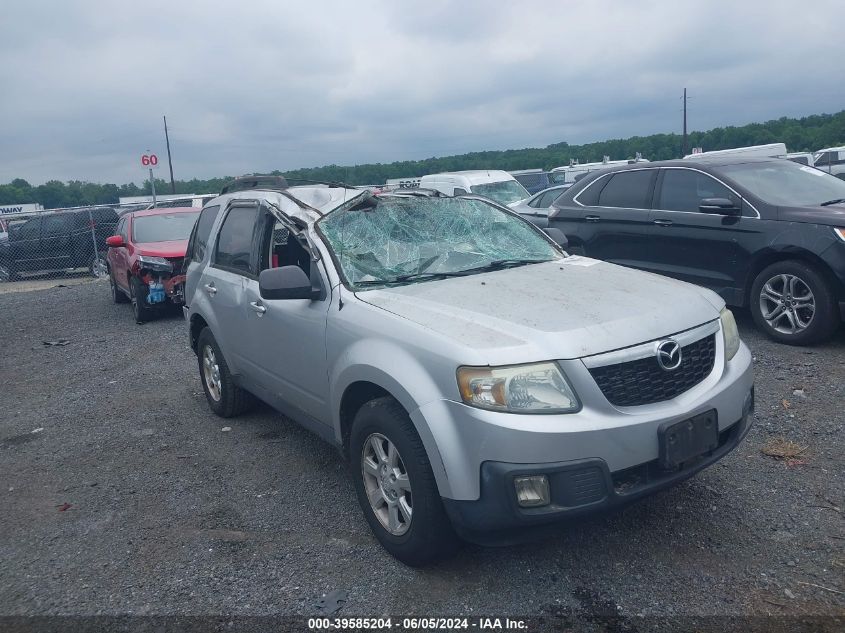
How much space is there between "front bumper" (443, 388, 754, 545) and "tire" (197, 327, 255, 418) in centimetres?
301

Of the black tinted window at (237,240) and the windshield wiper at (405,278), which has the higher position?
the black tinted window at (237,240)

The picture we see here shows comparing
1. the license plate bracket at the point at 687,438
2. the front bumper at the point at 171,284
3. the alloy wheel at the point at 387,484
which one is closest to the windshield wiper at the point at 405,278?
the alloy wheel at the point at 387,484

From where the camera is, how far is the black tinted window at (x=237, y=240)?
16.7 ft

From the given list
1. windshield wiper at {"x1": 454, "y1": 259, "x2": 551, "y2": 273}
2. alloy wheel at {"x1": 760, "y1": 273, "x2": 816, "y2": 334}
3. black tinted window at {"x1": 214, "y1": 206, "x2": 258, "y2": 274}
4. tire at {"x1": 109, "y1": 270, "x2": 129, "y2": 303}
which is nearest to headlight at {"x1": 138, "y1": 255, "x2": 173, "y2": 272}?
tire at {"x1": 109, "y1": 270, "x2": 129, "y2": 303}

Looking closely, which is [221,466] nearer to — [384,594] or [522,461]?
[384,594]

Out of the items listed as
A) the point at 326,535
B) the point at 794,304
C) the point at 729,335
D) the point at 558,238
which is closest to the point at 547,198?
the point at 794,304

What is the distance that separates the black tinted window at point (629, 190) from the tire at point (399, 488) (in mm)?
5391

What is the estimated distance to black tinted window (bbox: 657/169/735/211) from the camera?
7.30 meters

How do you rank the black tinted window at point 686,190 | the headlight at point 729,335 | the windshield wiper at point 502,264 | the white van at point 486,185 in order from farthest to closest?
the white van at point 486,185
the black tinted window at point 686,190
the windshield wiper at point 502,264
the headlight at point 729,335

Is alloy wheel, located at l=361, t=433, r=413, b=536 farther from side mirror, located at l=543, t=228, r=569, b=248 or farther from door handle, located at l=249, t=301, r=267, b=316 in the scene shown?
side mirror, located at l=543, t=228, r=569, b=248

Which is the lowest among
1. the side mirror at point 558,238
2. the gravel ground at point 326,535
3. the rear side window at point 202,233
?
the gravel ground at point 326,535

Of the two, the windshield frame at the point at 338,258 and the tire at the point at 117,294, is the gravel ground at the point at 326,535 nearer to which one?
the windshield frame at the point at 338,258

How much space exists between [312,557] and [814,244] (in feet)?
16.9

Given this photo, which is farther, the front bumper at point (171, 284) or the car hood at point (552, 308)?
the front bumper at point (171, 284)
